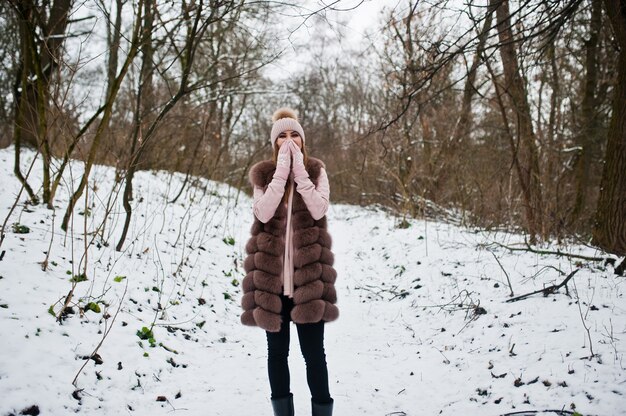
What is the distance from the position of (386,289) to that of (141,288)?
3.30 metres

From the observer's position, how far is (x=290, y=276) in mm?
2285

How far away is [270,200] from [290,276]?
→ 467 millimetres

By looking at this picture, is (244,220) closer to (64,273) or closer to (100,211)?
(100,211)

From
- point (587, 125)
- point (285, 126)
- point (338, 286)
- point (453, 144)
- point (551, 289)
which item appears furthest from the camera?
point (453, 144)

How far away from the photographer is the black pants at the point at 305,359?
225cm

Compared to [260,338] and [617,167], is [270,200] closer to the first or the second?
[260,338]

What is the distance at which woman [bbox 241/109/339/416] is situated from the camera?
7.30 ft

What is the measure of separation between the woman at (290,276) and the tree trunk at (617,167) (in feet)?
10.9

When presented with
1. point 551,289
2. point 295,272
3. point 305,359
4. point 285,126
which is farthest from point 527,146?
point 305,359

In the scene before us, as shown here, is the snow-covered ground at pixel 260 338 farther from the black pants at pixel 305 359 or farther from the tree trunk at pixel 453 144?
the tree trunk at pixel 453 144

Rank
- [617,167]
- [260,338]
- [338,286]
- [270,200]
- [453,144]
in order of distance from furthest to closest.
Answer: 1. [453,144]
2. [338,286]
3. [260,338]
4. [617,167]
5. [270,200]

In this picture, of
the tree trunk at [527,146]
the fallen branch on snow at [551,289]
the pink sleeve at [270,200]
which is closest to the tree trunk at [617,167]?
the fallen branch on snow at [551,289]

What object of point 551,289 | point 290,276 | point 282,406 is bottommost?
point 282,406

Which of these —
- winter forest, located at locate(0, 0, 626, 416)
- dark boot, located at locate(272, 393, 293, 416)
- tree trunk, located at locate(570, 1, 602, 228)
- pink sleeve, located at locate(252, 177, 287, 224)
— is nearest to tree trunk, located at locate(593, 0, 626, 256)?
winter forest, located at locate(0, 0, 626, 416)
